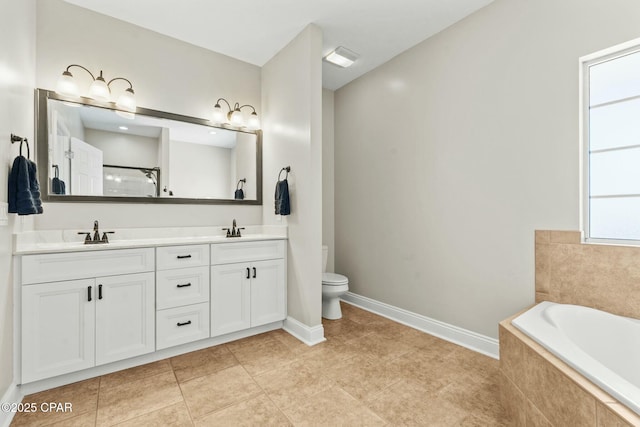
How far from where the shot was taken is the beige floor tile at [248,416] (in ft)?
4.92

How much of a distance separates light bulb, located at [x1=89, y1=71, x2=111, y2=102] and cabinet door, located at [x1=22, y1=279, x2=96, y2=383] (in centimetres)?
144

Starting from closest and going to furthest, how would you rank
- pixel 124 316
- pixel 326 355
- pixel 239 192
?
pixel 124 316 < pixel 326 355 < pixel 239 192

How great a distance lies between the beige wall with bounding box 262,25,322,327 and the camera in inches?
97.6

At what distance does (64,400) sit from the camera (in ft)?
5.56

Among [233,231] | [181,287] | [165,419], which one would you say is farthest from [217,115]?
[165,419]

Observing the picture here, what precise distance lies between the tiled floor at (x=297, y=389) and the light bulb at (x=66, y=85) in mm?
2060

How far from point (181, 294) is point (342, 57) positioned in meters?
2.64

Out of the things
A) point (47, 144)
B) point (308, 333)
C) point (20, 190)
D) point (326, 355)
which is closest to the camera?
point (20, 190)

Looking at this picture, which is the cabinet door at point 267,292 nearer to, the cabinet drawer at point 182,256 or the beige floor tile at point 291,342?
the beige floor tile at point 291,342

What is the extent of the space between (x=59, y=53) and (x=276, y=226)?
2.17m

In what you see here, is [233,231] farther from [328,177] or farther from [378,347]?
[378,347]

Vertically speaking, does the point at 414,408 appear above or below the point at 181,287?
below

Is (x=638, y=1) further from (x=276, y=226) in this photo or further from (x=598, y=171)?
(x=276, y=226)

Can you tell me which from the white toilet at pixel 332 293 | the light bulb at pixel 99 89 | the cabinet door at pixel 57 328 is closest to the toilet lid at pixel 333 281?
the white toilet at pixel 332 293
